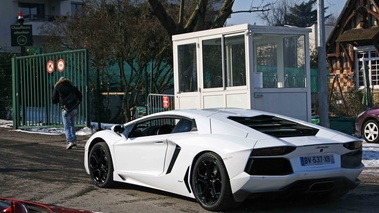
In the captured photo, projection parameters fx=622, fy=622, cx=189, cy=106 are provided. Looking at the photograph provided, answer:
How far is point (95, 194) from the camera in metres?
9.04

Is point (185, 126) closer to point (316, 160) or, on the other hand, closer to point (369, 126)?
point (316, 160)

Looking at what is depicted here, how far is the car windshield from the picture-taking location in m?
8.05

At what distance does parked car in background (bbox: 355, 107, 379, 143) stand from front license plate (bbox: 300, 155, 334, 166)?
8210mm

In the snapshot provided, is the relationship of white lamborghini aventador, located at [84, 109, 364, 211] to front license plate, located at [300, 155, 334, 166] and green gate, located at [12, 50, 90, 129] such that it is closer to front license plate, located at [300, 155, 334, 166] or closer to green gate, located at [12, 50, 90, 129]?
front license plate, located at [300, 155, 334, 166]

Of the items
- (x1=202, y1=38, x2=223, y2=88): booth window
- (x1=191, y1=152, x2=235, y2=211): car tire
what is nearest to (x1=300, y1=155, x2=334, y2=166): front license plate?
(x1=191, y1=152, x2=235, y2=211): car tire

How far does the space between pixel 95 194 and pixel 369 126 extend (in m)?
8.83

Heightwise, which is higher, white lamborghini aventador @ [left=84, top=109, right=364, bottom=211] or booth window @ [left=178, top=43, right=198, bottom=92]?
booth window @ [left=178, top=43, right=198, bottom=92]

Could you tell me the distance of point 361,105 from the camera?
2100 centimetres

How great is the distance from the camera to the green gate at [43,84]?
17.5m

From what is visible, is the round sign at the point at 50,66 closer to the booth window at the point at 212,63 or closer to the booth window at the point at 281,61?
the booth window at the point at 212,63

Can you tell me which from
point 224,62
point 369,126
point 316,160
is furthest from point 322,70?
point 316,160

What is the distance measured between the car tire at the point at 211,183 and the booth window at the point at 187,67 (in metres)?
6.26

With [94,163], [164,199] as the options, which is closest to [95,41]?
[94,163]

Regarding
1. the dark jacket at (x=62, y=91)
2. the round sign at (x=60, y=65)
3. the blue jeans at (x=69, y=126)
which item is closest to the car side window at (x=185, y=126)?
the blue jeans at (x=69, y=126)
